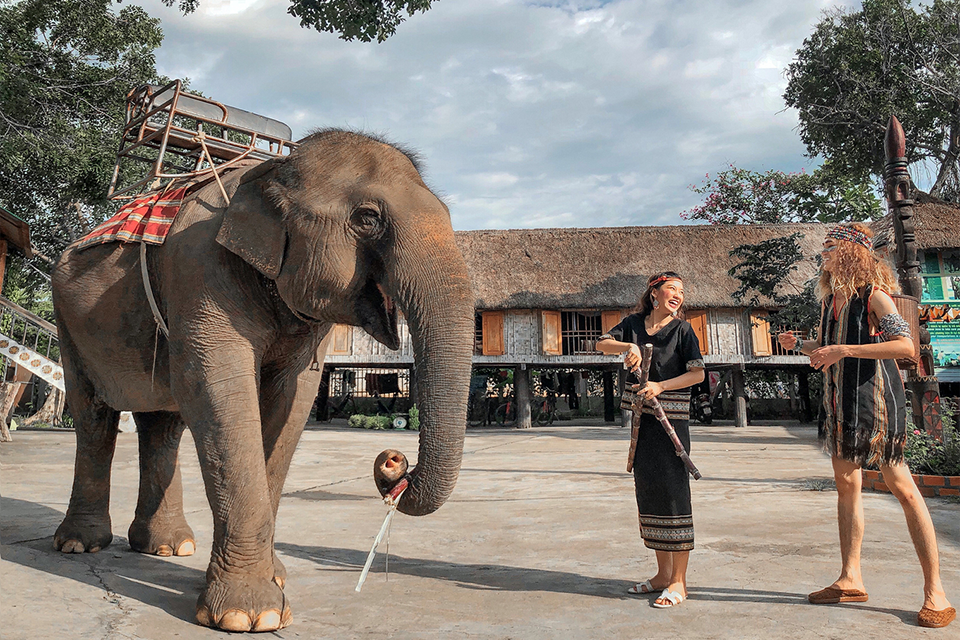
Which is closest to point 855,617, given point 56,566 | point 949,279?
point 56,566

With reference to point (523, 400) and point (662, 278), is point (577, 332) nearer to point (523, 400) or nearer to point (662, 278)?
point (523, 400)

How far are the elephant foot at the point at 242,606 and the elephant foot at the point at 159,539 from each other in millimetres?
1406

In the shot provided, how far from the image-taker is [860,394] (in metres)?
3.27

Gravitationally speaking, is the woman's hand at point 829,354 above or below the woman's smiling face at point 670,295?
below

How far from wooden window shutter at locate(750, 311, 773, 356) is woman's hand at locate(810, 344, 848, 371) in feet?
63.5

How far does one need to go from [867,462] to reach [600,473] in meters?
5.96

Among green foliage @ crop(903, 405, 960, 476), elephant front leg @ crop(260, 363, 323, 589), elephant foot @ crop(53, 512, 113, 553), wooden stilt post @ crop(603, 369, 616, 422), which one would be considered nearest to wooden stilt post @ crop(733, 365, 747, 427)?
wooden stilt post @ crop(603, 369, 616, 422)

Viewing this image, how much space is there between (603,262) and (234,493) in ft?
67.8

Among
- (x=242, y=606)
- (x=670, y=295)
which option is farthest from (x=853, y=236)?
(x=242, y=606)

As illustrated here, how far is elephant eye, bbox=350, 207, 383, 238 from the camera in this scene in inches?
111

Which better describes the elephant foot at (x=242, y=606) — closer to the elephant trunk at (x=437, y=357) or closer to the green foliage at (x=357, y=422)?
the elephant trunk at (x=437, y=357)

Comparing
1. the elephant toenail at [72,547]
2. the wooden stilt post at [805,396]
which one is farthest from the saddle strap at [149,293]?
the wooden stilt post at [805,396]

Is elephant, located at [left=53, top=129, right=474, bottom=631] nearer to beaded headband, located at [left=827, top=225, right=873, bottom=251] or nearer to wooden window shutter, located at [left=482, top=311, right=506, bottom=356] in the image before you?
beaded headband, located at [left=827, top=225, right=873, bottom=251]

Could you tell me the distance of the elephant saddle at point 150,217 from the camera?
3504 mm
